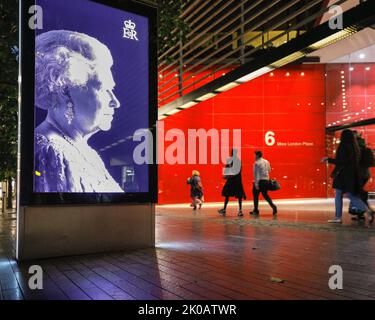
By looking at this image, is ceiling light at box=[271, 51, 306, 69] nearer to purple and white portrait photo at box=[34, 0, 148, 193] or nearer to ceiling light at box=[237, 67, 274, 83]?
ceiling light at box=[237, 67, 274, 83]

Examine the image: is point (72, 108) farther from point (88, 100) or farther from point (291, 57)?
point (291, 57)

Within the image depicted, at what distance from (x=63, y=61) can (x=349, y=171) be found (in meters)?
6.01

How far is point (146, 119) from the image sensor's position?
6.10 metres

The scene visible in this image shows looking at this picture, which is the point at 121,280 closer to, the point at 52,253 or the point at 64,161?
the point at 52,253

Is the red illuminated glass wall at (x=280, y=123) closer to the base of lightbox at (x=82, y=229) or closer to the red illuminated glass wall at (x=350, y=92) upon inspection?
the red illuminated glass wall at (x=350, y=92)

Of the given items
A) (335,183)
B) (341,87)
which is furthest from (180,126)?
(335,183)

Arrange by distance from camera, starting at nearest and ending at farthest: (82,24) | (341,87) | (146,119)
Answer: (82,24) < (146,119) < (341,87)

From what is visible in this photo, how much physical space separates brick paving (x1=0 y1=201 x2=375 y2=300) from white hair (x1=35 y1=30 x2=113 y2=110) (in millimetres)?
2135

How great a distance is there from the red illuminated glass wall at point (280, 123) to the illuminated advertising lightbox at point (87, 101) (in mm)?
12825

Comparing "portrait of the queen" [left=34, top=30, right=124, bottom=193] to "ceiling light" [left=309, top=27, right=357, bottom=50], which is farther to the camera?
"ceiling light" [left=309, top=27, right=357, bottom=50]

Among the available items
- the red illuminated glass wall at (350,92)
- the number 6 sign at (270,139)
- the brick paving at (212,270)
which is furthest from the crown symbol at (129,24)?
the red illuminated glass wall at (350,92)

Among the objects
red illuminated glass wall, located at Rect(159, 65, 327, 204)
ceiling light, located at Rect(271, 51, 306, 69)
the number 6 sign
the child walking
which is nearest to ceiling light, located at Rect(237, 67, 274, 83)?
ceiling light, located at Rect(271, 51, 306, 69)

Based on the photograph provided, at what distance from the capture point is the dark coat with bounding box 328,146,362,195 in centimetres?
841

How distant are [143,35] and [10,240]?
156 inches
